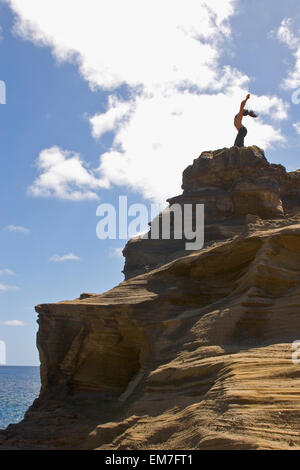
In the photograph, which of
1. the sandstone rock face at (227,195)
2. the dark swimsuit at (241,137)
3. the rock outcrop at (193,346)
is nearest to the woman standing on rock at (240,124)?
the dark swimsuit at (241,137)

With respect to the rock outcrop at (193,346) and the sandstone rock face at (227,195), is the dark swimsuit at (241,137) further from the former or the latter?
the rock outcrop at (193,346)

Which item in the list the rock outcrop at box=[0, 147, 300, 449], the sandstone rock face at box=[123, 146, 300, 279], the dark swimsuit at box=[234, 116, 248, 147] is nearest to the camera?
the rock outcrop at box=[0, 147, 300, 449]

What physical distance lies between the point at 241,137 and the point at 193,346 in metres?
16.9

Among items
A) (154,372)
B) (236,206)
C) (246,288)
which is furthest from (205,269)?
→ (236,206)

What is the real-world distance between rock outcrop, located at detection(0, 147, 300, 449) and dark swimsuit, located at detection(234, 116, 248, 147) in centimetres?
266

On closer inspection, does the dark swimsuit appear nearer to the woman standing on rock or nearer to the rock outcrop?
the woman standing on rock

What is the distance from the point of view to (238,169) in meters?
25.6

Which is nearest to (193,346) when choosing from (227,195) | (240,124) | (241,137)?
(227,195)

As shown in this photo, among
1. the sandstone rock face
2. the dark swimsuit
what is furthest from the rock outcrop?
the dark swimsuit

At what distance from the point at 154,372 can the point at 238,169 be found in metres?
14.1

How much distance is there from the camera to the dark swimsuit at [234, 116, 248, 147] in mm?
28109

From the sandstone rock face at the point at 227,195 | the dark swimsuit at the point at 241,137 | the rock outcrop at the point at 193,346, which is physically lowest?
the rock outcrop at the point at 193,346

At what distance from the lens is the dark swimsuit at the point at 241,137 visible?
28.1 metres

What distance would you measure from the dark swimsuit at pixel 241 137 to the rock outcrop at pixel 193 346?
2.66 meters
